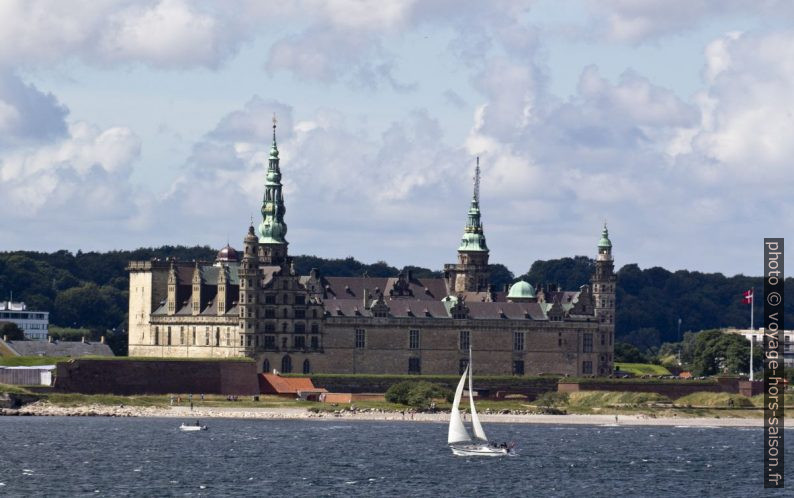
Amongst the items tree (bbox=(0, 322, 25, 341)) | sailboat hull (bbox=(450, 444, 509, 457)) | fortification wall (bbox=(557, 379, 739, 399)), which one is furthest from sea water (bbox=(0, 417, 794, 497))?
tree (bbox=(0, 322, 25, 341))

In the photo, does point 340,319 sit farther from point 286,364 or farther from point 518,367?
point 518,367

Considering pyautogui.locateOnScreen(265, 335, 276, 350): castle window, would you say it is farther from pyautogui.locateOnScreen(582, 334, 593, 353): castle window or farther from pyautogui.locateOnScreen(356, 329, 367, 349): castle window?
pyautogui.locateOnScreen(582, 334, 593, 353): castle window

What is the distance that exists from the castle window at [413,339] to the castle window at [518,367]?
30.6 ft

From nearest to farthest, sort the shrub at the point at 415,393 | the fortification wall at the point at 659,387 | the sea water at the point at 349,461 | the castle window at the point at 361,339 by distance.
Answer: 1. the sea water at the point at 349,461
2. the shrub at the point at 415,393
3. the fortification wall at the point at 659,387
4. the castle window at the point at 361,339

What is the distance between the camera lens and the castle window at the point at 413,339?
183000 millimetres

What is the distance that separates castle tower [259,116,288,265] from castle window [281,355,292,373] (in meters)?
12.7

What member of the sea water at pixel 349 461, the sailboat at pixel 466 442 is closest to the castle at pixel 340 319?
the sea water at pixel 349 461

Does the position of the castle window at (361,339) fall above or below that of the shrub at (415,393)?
above

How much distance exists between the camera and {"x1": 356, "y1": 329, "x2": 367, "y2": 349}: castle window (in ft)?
592

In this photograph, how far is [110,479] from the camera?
107875 mm

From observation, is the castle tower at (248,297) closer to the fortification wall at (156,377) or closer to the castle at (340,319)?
the castle at (340,319)

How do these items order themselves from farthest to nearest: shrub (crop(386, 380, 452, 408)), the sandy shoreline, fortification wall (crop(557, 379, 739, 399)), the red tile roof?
fortification wall (crop(557, 379, 739, 399)) → the red tile roof → shrub (crop(386, 380, 452, 408)) → the sandy shoreline

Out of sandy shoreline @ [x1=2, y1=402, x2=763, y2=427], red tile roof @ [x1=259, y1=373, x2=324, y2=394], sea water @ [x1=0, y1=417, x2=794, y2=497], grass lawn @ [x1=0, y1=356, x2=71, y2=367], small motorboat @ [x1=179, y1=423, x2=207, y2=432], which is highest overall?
grass lawn @ [x1=0, y1=356, x2=71, y2=367]

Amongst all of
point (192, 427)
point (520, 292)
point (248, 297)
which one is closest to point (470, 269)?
point (520, 292)
